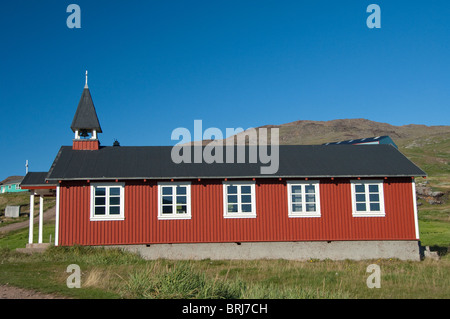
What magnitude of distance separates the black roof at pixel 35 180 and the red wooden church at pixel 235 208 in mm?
113

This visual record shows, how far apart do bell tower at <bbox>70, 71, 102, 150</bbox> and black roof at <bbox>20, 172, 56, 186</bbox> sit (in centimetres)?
233

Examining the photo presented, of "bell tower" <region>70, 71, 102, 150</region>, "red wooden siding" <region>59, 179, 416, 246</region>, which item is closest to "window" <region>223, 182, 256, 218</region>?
"red wooden siding" <region>59, 179, 416, 246</region>

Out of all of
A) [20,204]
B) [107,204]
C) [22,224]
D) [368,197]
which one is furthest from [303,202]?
[20,204]

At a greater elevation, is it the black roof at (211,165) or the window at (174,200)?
the black roof at (211,165)

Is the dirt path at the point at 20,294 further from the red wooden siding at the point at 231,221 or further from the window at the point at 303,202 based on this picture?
the window at the point at 303,202

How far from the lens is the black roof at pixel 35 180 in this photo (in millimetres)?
22688

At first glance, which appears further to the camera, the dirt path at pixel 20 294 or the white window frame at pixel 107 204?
the white window frame at pixel 107 204

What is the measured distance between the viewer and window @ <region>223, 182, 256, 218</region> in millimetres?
21625

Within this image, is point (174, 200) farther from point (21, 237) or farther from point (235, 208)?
point (21, 237)

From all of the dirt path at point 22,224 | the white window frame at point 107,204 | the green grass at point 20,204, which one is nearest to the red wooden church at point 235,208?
the white window frame at point 107,204

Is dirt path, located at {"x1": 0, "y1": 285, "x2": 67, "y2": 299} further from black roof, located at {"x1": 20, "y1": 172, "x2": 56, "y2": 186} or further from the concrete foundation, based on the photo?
black roof, located at {"x1": 20, "y1": 172, "x2": 56, "y2": 186}

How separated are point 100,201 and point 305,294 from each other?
12.9 m

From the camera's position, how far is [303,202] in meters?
22.0

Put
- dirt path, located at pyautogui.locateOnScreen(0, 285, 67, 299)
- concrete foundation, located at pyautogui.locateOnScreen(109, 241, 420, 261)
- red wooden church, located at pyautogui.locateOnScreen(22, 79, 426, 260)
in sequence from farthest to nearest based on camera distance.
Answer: concrete foundation, located at pyautogui.locateOnScreen(109, 241, 420, 261)
red wooden church, located at pyautogui.locateOnScreen(22, 79, 426, 260)
dirt path, located at pyautogui.locateOnScreen(0, 285, 67, 299)
